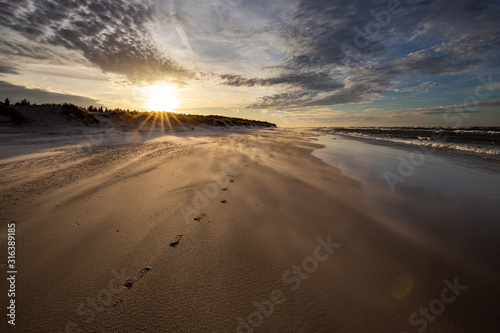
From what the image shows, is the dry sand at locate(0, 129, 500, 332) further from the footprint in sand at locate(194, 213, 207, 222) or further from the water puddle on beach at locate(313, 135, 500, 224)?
the water puddle on beach at locate(313, 135, 500, 224)

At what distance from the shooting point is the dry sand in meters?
1.69

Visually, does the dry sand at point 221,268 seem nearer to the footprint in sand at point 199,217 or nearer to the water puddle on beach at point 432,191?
the footprint in sand at point 199,217

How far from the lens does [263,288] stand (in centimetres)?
202

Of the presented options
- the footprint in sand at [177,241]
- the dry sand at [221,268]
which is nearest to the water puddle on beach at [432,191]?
the dry sand at [221,268]

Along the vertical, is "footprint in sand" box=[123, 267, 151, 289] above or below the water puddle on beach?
below

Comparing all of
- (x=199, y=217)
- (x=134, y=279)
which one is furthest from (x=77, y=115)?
(x=134, y=279)

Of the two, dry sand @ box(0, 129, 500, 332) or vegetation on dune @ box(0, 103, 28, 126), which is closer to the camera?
dry sand @ box(0, 129, 500, 332)

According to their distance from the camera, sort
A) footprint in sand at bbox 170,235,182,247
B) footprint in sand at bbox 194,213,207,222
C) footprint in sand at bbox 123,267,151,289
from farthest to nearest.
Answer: footprint in sand at bbox 194,213,207,222
footprint in sand at bbox 170,235,182,247
footprint in sand at bbox 123,267,151,289

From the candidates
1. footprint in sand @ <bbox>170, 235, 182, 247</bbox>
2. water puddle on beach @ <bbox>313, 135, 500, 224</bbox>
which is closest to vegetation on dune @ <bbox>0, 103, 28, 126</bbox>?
footprint in sand @ <bbox>170, 235, 182, 247</bbox>

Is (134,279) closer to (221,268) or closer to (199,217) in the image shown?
(221,268)

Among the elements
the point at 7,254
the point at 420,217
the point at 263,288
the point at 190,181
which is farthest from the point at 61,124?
the point at 420,217

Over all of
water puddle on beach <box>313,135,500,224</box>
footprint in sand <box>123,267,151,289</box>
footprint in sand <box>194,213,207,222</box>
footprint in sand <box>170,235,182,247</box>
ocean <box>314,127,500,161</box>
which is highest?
ocean <box>314,127,500,161</box>

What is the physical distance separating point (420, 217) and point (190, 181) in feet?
17.2

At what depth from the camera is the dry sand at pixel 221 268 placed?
1.69 metres
